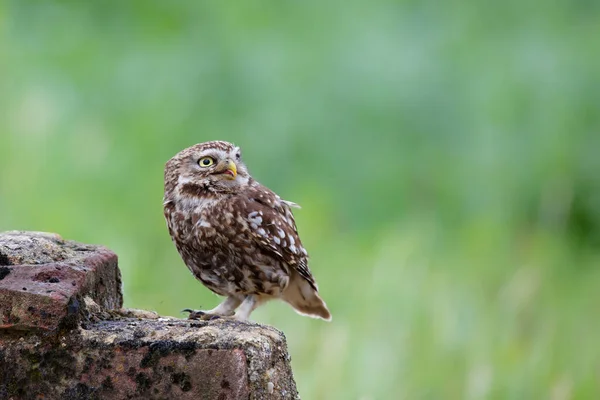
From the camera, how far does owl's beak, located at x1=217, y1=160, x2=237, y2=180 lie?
3.72 meters

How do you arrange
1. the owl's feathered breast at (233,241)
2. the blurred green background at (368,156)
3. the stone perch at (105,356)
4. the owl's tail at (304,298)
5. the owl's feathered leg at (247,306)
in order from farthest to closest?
the blurred green background at (368,156), the owl's tail at (304,298), the owl's feathered leg at (247,306), the owl's feathered breast at (233,241), the stone perch at (105,356)

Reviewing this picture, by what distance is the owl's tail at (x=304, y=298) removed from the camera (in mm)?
4176

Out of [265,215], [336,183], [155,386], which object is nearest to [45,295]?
[155,386]

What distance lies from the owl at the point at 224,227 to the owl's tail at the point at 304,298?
0.82ft

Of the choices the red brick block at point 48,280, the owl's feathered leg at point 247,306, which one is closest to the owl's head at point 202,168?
the owl's feathered leg at point 247,306

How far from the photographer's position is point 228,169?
3.75 metres

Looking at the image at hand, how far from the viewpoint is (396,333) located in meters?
5.96

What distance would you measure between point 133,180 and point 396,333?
6.23ft

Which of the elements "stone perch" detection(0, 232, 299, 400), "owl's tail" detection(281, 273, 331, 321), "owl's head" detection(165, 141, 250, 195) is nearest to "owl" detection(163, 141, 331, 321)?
"owl's head" detection(165, 141, 250, 195)

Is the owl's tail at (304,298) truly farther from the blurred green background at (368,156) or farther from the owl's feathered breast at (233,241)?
the blurred green background at (368,156)

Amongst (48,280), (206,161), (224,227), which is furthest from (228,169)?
(48,280)

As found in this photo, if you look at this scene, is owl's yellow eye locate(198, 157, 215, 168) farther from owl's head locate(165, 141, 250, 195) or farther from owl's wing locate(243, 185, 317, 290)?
owl's wing locate(243, 185, 317, 290)

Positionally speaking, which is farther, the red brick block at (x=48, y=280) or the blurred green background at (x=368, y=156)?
the blurred green background at (x=368, y=156)

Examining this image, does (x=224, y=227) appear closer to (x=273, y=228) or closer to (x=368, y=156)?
(x=273, y=228)
